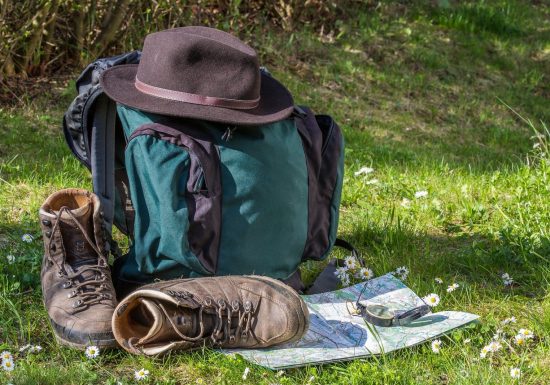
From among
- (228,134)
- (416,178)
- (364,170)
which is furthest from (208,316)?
(416,178)

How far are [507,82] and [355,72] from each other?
1.53m

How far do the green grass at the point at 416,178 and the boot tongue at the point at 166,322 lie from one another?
0.26 ft

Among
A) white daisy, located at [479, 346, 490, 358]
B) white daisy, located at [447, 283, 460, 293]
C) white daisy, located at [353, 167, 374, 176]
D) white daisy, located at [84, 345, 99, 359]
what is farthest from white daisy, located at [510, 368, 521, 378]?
white daisy, located at [353, 167, 374, 176]

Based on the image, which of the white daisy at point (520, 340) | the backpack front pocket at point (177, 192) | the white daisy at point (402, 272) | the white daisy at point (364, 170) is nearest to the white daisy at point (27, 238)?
the backpack front pocket at point (177, 192)

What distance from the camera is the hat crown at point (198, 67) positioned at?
2.93m

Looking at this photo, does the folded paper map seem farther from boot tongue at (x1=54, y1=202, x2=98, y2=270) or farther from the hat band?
the hat band

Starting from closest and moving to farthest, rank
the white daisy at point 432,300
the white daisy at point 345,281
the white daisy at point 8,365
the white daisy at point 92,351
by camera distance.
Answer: the white daisy at point 8,365 → the white daisy at point 92,351 → the white daisy at point 432,300 → the white daisy at point 345,281

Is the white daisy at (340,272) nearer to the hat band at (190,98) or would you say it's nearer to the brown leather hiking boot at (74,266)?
the hat band at (190,98)

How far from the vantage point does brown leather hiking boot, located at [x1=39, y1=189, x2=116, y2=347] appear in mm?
2781

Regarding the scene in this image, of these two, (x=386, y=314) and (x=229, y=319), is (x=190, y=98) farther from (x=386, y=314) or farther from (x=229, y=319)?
(x=386, y=314)

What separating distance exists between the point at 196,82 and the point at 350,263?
1051mm

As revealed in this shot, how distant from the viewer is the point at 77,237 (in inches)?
117

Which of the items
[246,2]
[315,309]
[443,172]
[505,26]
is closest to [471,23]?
[505,26]

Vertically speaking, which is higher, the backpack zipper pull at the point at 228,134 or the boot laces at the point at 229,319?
the backpack zipper pull at the point at 228,134
